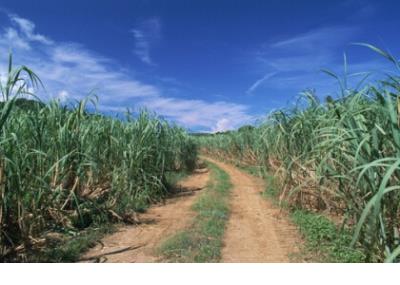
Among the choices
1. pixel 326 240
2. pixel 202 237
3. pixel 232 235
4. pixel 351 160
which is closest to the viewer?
pixel 351 160

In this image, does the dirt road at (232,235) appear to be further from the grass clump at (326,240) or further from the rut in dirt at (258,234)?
the grass clump at (326,240)

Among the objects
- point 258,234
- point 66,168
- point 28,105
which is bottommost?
point 258,234

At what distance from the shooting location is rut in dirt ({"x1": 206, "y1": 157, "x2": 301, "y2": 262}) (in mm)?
3781

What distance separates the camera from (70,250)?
3.60 m

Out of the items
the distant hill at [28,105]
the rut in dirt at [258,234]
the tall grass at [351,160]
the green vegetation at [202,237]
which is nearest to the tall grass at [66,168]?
the distant hill at [28,105]

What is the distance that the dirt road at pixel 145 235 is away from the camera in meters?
3.72

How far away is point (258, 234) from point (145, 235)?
4.31 feet

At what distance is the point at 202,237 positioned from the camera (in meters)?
4.34

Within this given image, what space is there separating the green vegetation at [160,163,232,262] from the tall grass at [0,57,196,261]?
0.94 meters

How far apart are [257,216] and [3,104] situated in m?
3.84

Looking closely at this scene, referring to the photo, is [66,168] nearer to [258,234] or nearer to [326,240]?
[258,234]

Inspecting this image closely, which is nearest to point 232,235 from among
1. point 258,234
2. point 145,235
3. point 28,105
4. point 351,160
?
point 258,234
